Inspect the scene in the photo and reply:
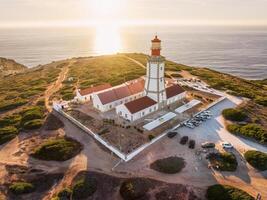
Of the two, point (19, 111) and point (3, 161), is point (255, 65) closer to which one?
point (19, 111)

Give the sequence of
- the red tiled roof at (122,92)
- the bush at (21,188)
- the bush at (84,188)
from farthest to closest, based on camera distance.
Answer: the red tiled roof at (122,92) → the bush at (21,188) → the bush at (84,188)

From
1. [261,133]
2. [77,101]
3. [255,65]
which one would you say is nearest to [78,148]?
[77,101]

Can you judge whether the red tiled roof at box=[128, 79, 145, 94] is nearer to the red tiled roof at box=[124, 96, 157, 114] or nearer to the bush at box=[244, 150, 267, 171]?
the red tiled roof at box=[124, 96, 157, 114]

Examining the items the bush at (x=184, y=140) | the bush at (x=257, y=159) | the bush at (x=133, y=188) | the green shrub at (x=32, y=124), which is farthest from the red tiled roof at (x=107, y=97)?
the bush at (x=257, y=159)

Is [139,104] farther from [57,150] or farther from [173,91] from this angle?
[57,150]

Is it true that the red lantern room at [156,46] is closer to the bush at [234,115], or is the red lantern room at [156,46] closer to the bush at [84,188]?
the bush at [234,115]

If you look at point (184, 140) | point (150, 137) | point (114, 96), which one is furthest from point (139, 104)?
point (184, 140)

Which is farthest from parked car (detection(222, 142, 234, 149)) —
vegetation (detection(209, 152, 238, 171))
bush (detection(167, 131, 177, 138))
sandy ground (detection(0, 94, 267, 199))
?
bush (detection(167, 131, 177, 138))
